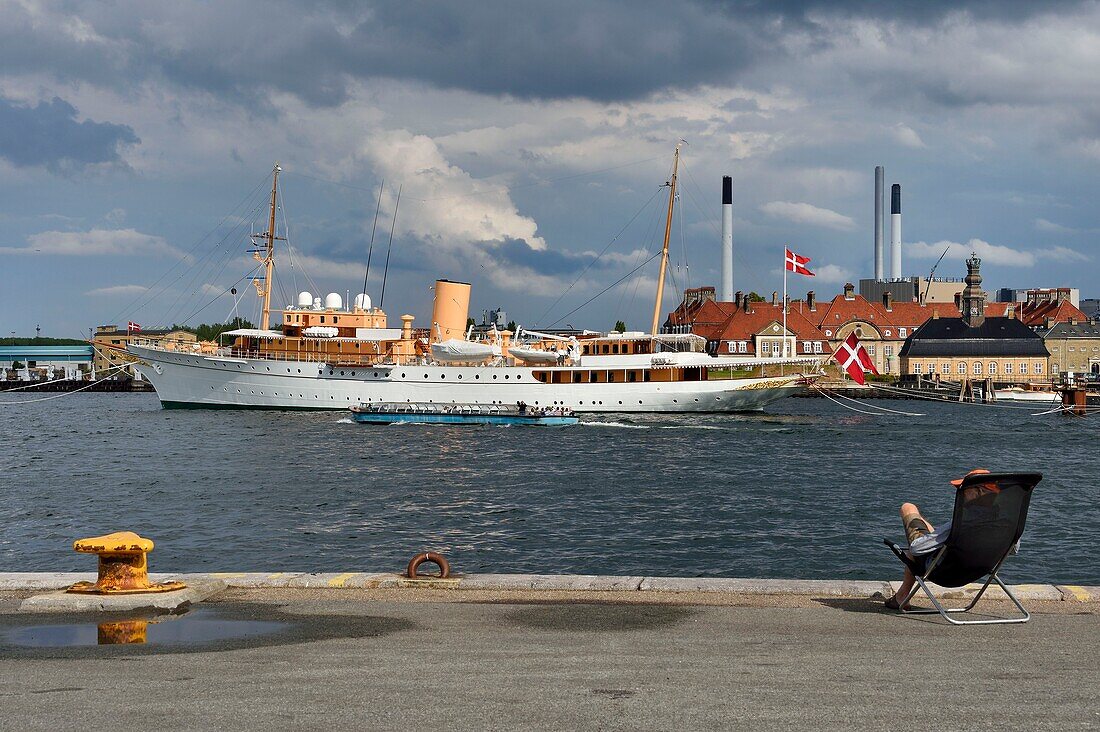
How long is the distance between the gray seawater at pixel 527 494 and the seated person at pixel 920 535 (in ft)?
26.9

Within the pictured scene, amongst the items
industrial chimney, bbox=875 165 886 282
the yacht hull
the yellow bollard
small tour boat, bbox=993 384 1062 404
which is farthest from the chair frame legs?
Answer: industrial chimney, bbox=875 165 886 282

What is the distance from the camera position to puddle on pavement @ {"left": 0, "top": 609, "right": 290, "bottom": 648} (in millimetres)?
7824

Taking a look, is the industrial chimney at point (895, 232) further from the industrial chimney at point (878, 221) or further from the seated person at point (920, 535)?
the seated person at point (920, 535)

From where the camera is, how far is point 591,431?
55312mm

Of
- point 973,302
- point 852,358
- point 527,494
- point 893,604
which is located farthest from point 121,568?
point 973,302

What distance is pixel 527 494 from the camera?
29547mm

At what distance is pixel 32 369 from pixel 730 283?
10262 centimetres

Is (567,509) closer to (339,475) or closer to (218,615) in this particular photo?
(339,475)

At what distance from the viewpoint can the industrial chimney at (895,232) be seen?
163 meters

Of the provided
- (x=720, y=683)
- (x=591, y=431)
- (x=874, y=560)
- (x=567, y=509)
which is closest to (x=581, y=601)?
(x=720, y=683)

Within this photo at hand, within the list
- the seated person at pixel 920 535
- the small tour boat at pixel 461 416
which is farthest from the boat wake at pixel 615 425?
the seated person at pixel 920 535

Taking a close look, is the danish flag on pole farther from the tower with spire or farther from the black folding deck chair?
the tower with spire

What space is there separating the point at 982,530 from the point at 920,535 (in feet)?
2.49

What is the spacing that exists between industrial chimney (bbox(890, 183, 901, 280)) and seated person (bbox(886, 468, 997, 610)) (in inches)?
6343
